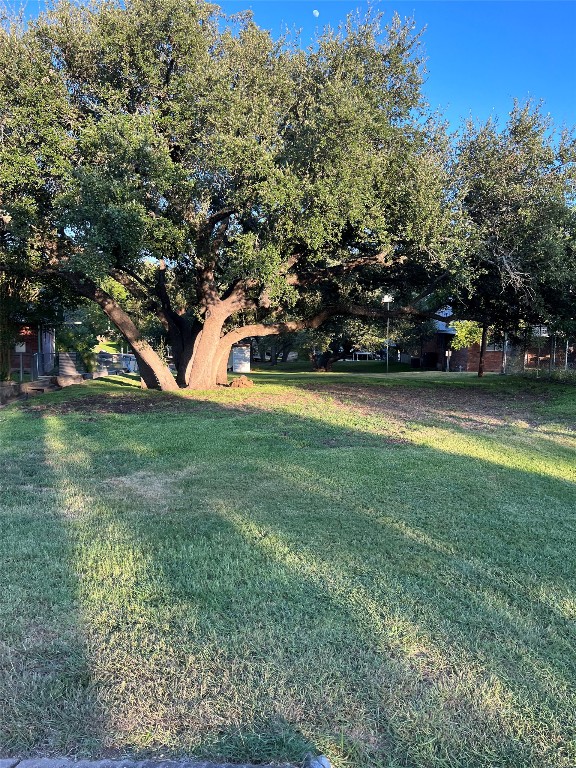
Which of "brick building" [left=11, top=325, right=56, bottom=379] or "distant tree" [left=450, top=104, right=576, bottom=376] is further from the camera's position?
"brick building" [left=11, top=325, right=56, bottom=379]

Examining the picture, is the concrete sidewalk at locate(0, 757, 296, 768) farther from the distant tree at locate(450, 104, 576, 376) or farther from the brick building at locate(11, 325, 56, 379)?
the brick building at locate(11, 325, 56, 379)

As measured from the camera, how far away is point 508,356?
94.9 feet

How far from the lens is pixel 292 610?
3035mm

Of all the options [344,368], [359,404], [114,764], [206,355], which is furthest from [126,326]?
[344,368]

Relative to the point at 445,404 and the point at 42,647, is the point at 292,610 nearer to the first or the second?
the point at 42,647

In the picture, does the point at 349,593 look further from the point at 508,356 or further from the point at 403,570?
the point at 508,356

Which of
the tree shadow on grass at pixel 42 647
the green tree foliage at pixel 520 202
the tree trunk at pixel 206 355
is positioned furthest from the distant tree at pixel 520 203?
the tree shadow on grass at pixel 42 647

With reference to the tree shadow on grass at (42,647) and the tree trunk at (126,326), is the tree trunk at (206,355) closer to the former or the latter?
the tree trunk at (126,326)

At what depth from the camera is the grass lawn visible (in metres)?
2.16

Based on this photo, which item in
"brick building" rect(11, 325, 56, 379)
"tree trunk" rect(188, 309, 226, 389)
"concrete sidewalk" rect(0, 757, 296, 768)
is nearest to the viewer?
"concrete sidewalk" rect(0, 757, 296, 768)

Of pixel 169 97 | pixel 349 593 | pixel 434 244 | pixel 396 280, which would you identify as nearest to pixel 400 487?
pixel 349 593

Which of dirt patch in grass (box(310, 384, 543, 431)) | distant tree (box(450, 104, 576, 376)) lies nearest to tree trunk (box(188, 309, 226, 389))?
dirt patch in grass (box(310, 384, 543, 431))

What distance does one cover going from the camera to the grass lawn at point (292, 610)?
7.09 feet

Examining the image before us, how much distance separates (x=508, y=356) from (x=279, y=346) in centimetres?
2698
